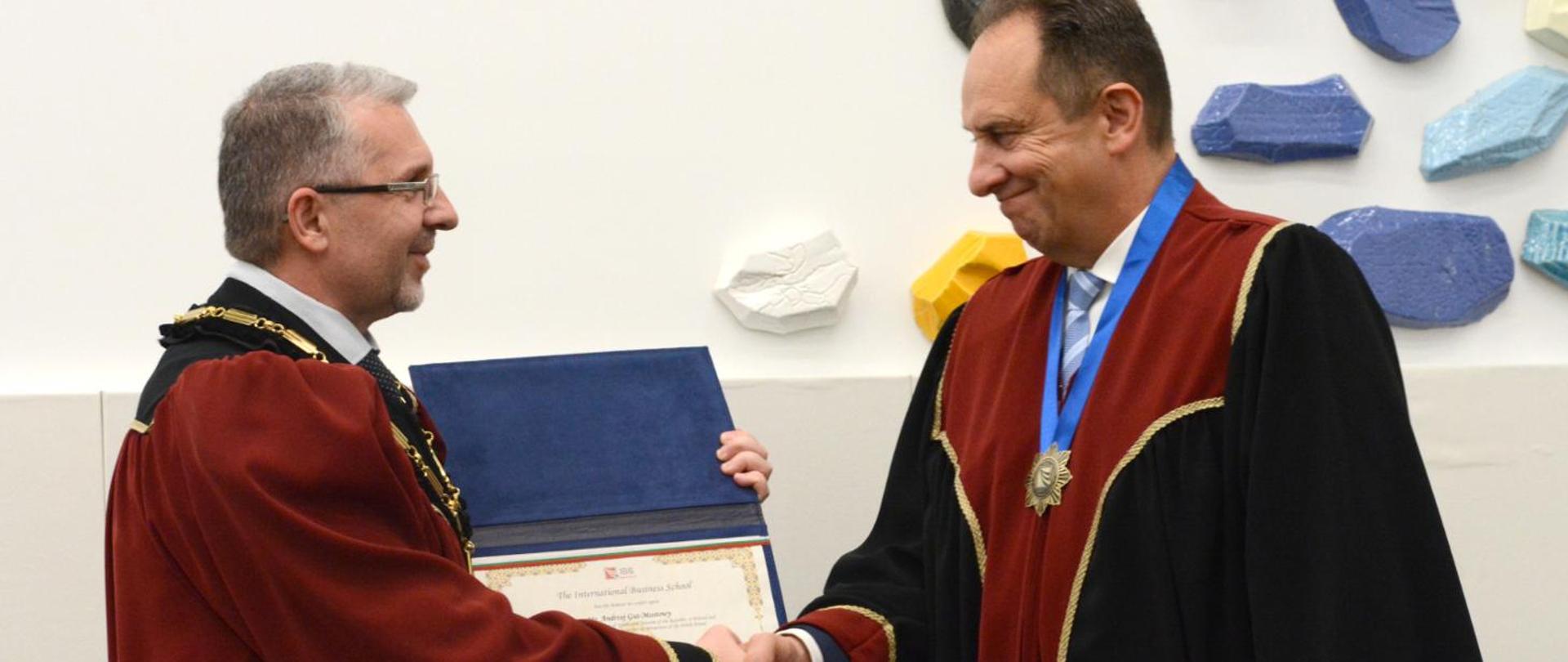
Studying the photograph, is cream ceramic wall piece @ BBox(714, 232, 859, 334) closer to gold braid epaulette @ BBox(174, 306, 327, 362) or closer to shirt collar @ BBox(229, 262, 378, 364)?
shirt collar @ BBox(229, 262, 378, 364)

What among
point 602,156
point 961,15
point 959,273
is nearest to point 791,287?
point 959,273

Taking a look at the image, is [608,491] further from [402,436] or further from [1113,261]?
[1113,261]

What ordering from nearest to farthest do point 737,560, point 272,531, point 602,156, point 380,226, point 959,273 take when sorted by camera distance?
point 272,531 < point 380,226 < point 737,560 < point 602,156 < point 959,273

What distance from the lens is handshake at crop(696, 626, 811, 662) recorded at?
253cm

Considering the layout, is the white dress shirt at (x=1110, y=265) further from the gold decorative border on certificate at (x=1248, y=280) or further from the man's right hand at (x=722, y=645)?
the man's right hand at (x=722, y=645)

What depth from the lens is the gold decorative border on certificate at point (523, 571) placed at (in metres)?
2.59

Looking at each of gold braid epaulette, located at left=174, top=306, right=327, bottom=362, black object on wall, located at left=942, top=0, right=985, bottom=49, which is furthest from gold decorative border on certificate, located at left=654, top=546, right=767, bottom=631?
black object on wall, located at left=942, top=0, right=985, bottom=49

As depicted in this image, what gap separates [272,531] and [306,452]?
100mm

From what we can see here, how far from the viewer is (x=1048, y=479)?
2.40 metres

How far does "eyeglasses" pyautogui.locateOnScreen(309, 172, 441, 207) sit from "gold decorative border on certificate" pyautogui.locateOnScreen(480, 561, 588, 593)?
1.85 feet

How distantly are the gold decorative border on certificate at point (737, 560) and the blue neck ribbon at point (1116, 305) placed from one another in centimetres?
51

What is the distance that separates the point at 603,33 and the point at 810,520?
3.49 feet

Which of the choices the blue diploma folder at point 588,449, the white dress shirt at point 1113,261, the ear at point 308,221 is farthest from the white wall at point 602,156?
the white dress shirt at point 1113,261

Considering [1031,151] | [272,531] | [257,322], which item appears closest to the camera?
[272,531]
